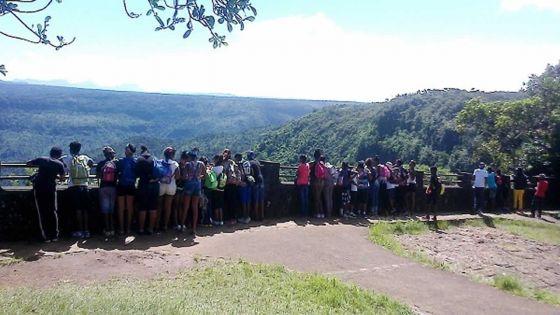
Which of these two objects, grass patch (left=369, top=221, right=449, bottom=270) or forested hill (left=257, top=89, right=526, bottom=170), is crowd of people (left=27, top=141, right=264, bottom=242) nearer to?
grass patch (left=369, top=221, right=449, bottom=270)

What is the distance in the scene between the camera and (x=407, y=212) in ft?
50.2

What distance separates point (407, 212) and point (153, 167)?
28.0ft

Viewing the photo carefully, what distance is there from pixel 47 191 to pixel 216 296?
3970mm

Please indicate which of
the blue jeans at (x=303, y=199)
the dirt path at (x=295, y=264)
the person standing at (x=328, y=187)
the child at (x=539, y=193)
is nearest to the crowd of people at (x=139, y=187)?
the dirt path at (x=295, y=264)

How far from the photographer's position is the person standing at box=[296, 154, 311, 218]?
1266 centimetres

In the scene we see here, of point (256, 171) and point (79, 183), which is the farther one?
point (256, 171)

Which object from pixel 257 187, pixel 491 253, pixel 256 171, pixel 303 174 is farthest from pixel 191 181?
pixel 491 253

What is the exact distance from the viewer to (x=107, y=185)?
9.00 metres

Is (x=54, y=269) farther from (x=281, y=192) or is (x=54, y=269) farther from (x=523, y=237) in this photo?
(x=523, y=237)

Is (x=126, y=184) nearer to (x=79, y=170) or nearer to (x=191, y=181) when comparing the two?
(x=79, y=170)

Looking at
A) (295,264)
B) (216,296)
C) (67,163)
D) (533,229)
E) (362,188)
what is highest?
(67,163)

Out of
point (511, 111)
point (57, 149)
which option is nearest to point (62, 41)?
point (57, 149)

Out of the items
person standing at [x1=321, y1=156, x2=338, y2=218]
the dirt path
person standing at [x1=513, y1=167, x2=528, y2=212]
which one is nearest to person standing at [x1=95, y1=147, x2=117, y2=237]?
the dirt path

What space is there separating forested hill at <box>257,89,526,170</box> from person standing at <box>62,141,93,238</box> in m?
42.5
